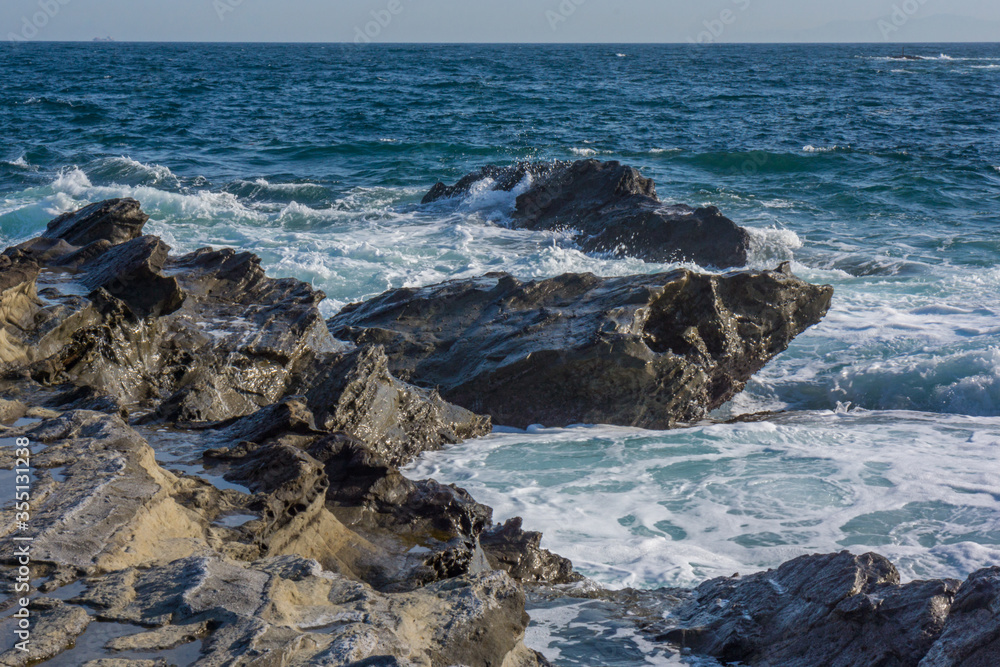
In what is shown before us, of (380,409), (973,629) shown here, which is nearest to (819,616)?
(973,629)

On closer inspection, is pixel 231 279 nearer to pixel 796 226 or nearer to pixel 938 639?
pixel 938 639

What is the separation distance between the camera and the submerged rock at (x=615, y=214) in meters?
10.5

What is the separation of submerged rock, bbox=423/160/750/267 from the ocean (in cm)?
40

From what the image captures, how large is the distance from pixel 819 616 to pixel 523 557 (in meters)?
1.34

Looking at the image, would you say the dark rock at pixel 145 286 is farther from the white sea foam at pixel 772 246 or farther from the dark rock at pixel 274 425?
the white sea foam at pixel 772 246

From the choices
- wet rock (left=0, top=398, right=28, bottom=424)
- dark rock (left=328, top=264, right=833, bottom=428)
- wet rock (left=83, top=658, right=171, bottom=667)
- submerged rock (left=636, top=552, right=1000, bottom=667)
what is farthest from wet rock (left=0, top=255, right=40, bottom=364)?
submerged rock (left=636, top=552, right=1000, bottom=667)

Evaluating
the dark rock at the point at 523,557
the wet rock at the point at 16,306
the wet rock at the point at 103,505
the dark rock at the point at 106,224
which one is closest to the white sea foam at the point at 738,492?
the dark rock at the point at 523,557

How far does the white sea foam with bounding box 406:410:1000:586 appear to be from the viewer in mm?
4500

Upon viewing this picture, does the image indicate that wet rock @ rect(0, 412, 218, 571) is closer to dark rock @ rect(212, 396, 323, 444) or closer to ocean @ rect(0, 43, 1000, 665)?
dark rock @ rect(212, 396, 323, 444)

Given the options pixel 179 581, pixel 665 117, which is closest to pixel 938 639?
pixel 179 581

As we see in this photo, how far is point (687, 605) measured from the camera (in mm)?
3736

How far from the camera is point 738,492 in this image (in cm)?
528

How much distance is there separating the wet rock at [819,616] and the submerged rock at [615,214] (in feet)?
23.8

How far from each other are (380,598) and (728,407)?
4.97 m
